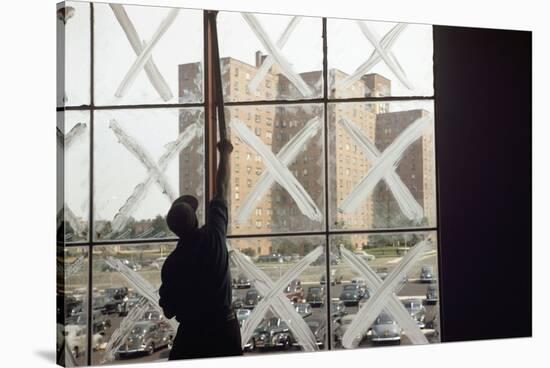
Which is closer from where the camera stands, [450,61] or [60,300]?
[60,300]

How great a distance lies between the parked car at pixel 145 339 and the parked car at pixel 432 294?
147 cm

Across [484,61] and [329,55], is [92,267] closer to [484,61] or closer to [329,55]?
[329,55]

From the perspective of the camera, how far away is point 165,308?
455 centimetres

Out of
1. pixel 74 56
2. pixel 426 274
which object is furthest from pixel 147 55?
pixel 426 274

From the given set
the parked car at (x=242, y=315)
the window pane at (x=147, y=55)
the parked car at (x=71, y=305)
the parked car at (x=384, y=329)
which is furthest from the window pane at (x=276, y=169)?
the parked car at (x=71, y=305)

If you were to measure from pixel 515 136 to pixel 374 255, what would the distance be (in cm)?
114

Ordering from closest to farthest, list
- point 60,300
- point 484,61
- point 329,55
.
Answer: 1. point 60,300
2. point 329,55
3. point 484,61

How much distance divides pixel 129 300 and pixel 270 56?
146 centimetres

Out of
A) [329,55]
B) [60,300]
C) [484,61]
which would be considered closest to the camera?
[60,300]

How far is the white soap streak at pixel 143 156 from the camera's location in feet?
14.6

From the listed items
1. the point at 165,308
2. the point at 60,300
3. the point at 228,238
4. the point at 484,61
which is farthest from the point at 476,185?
the point at 60,300

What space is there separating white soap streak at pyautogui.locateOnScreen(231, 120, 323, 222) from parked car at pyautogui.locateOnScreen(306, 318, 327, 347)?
0.55m

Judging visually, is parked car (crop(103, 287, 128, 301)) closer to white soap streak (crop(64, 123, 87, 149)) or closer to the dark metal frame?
the dark metal frame

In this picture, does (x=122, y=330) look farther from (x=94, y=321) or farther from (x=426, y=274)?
(x=426, y=274)
